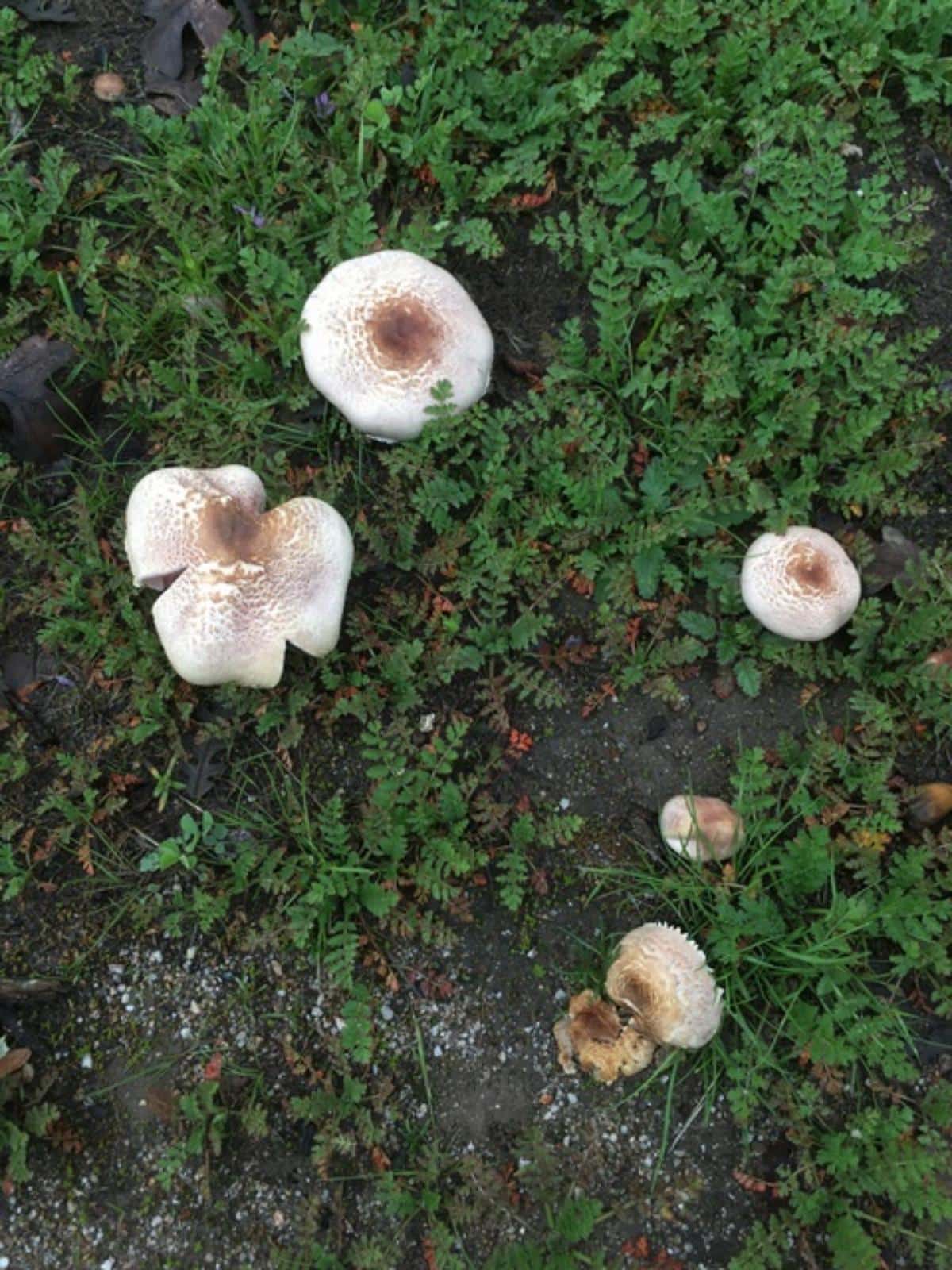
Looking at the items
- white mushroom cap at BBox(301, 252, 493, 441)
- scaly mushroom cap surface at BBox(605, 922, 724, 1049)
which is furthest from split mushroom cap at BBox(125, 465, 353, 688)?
scaly mushroom cap surface at BBox(605, 922, 724, 1049)

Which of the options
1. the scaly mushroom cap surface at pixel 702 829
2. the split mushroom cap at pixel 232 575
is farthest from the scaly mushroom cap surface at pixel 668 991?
the split mushroom cap at pixel 232 575

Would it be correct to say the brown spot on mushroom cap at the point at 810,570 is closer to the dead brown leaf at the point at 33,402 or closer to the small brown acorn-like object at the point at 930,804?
the small brown acorn-like object at the point at 930,804

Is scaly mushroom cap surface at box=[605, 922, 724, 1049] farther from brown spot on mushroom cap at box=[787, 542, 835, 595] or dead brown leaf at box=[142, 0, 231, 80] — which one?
dead brown leaf at box=[142, 0, 231, 80]

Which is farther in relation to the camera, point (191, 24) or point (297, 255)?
point (191, 24)

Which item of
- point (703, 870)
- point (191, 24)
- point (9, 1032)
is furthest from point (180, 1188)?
point (191, 24)

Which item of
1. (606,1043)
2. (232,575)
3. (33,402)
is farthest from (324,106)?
(606,1043)

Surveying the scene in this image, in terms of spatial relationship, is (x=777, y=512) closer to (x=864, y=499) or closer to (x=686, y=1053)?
(x=864, y=499)
